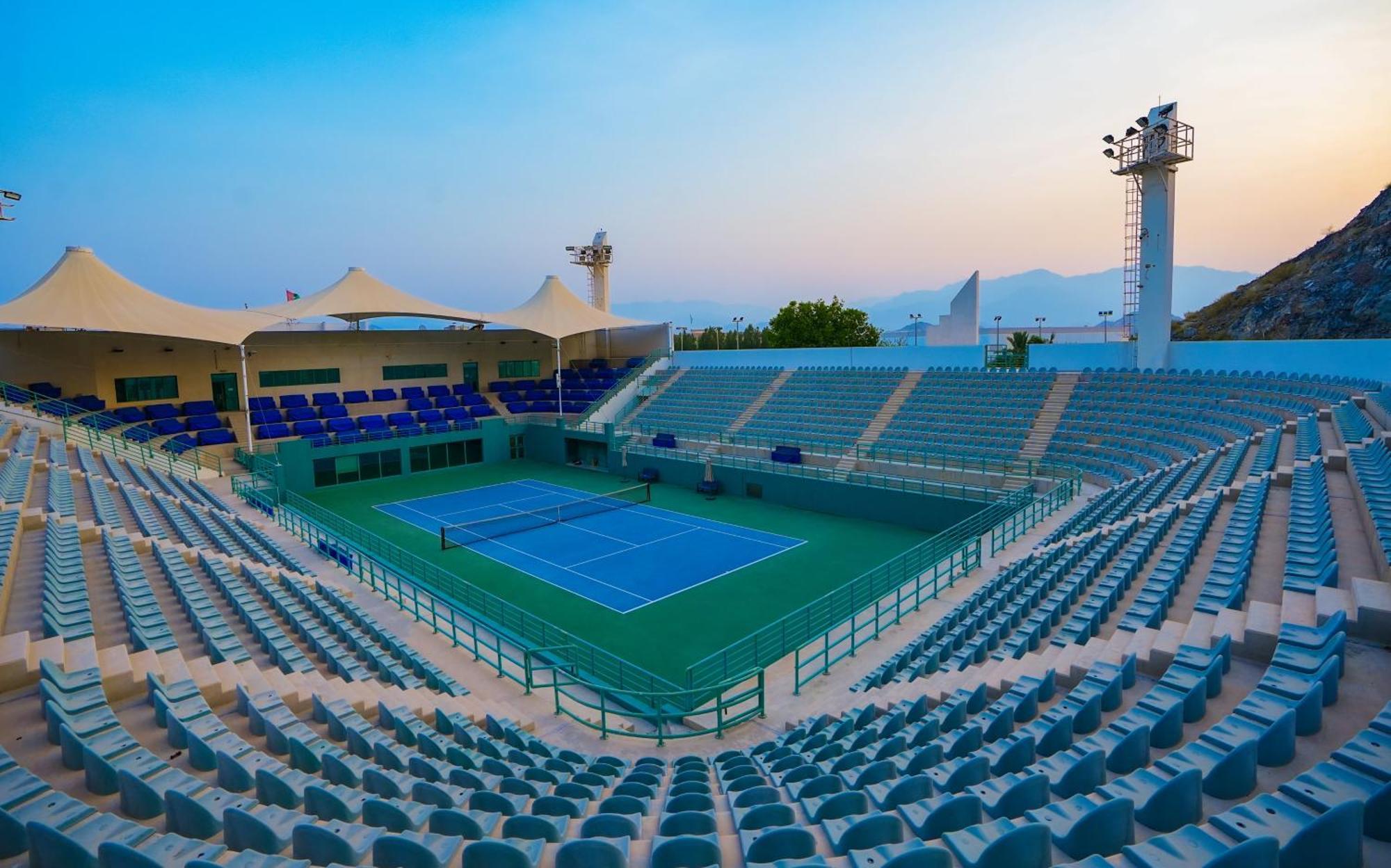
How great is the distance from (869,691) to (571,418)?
30.4m

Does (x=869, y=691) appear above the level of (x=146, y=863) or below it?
below

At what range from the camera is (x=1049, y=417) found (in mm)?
26453

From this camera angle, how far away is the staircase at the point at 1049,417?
2497cm

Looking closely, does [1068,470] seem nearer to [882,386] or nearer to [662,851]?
[882,386]

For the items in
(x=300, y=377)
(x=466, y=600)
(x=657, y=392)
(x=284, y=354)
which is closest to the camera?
(x=466, y=600)

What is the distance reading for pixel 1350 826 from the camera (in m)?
2.61

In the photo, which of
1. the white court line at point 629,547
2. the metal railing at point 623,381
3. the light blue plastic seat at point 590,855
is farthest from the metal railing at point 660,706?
the metal railing at point 623,381

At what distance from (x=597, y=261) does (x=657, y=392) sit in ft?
56.9

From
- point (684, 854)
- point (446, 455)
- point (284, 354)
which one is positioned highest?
point (284, 354)

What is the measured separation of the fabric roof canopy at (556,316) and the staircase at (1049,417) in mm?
23742

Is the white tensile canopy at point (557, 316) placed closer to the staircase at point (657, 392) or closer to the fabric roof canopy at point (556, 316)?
the fabric roof canopy at point (556, 316)

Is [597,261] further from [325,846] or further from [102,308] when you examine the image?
[325,846]

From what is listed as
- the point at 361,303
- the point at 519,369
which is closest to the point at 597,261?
the point at 519,369

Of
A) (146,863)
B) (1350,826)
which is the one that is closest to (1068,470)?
(1350,826)
